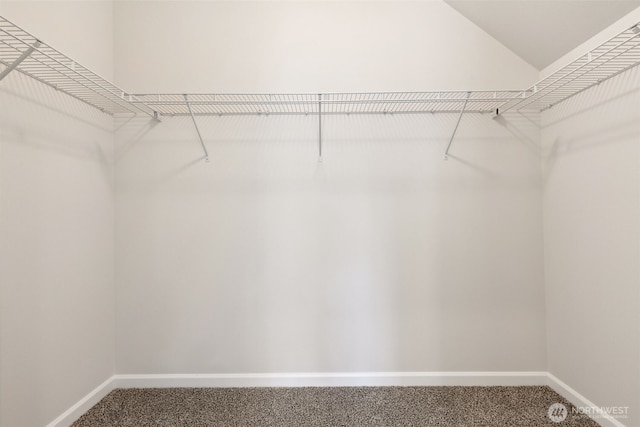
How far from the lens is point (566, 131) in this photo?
181cm

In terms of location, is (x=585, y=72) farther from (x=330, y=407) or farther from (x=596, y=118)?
(x=330, y=407)

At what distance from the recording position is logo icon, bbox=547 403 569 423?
5.46 feet

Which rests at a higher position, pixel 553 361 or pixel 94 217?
pixel 94 217

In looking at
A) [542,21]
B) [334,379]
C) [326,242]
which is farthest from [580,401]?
[542,21]

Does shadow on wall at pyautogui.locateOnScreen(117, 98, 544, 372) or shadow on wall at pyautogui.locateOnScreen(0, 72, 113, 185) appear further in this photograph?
shadow on wall at pyautogui.locateOnScreen(117, 98, 544, 372)

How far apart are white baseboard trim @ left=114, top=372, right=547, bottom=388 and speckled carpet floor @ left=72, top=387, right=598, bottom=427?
35 mm

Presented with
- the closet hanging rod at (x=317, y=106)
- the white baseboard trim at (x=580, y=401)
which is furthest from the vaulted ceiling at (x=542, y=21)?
the white baseboard trim at (x=580, y=401)

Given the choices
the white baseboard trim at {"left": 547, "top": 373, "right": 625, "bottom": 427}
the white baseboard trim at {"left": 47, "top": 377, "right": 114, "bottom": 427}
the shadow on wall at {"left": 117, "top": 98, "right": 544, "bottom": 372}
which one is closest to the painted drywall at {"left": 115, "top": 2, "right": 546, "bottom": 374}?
the shadow on wall at {"left": 117, "top": 98, "right": 544, "bottom": 372}

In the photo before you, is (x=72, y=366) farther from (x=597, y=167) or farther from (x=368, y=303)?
(x=597, y=167)

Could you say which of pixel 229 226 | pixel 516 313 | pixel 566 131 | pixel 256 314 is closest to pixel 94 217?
pixel 229 226

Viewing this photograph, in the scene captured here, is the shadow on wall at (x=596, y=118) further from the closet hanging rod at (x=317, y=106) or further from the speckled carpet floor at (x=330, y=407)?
the speckled carpet floor at (x=330, y=407)

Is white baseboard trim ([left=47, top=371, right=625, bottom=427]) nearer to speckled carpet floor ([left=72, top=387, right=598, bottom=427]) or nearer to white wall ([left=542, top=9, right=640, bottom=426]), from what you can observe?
speckled carpet floor ([left=72, top=387, right=598, bottom=427])

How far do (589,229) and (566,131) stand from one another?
59 centimetres

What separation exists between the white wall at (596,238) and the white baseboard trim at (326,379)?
0.46 meters
